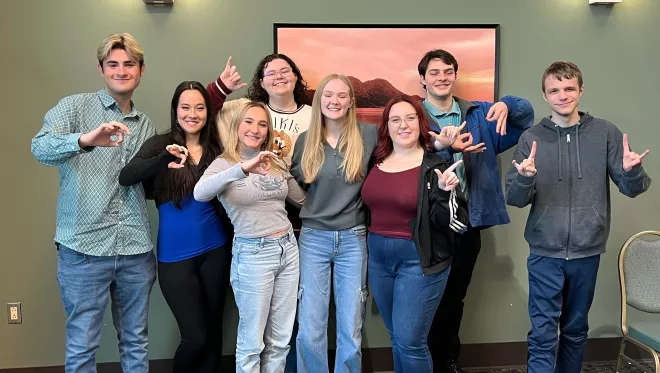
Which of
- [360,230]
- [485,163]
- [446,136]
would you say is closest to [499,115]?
[485,163]

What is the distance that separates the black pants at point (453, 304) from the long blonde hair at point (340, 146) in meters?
0.82

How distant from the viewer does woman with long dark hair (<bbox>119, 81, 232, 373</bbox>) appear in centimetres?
213

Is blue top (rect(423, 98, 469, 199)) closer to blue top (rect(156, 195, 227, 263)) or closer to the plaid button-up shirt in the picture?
blue top (rect(156, 195, 227, 263))

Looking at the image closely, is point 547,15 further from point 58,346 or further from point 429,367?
point 58,346

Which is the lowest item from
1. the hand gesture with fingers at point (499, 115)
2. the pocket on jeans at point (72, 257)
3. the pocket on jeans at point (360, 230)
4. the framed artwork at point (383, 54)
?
the pocket on jeans at point (72, 257)

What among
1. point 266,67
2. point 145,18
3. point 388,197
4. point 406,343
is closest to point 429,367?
point 406,343

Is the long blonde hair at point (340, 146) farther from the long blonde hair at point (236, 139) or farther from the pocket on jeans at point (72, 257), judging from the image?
the pocket on jeans at point (72, 257)

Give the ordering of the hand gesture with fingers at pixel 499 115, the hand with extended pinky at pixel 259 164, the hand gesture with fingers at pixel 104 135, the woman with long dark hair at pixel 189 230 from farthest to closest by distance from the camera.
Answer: the hand gesture with fingers at pixel 499 115 < the woman with long dark hair at pixel 189 230 < the hand with extended pinky at pixel 259 164 < the hand gesture with fingers at pixel 104 135

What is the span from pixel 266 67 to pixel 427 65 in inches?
34.4

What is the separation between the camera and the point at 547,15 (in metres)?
2.91

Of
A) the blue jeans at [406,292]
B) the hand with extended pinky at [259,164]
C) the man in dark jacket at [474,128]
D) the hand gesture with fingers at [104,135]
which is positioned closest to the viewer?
the hand gesture with fingers at [104,135]

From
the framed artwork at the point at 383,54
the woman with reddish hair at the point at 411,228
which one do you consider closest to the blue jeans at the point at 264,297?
the woman with reddish hair at the point at 411,228

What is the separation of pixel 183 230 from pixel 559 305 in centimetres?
184

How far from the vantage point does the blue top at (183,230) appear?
6.99ft
